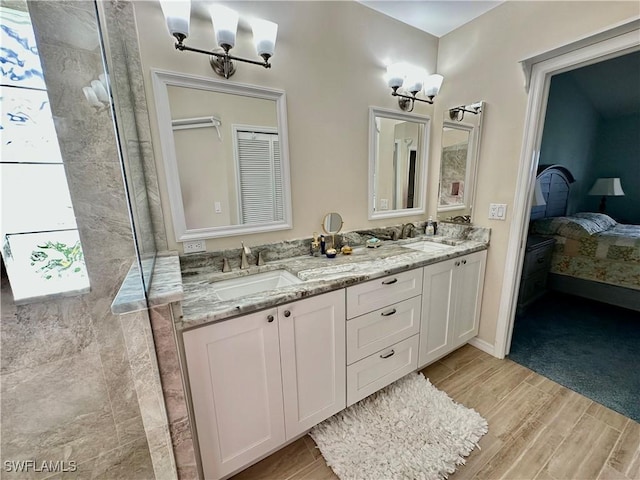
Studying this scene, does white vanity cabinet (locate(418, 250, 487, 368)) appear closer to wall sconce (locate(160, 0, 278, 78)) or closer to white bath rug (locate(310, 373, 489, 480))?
white bath rug (locate(310, 373, 489, 480))

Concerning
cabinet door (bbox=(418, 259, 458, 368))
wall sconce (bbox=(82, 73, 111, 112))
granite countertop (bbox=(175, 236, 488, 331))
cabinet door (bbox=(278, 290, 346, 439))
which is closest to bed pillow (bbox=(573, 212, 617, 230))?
granite countertop (bbox=(175, 236, 488, 331))

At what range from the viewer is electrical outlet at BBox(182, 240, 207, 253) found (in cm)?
137

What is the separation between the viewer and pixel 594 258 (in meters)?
2.63

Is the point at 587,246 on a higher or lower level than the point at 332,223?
lower

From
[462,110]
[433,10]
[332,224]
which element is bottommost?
[332,224]

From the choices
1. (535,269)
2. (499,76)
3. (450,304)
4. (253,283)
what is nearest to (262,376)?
(253,283)

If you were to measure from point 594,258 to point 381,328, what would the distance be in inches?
110

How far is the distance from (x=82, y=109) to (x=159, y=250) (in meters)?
0.67

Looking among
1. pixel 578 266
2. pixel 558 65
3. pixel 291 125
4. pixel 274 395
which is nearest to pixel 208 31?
pixel 291 125

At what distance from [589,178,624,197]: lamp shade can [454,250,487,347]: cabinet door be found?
12.2ft

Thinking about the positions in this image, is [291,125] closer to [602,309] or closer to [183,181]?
[183,181]

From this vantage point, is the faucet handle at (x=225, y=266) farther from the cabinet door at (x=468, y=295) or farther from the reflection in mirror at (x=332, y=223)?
the cabinet door at (x=468, y=295)

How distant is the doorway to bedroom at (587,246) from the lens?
1869 mm

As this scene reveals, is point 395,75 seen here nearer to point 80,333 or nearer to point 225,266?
point 225,266
